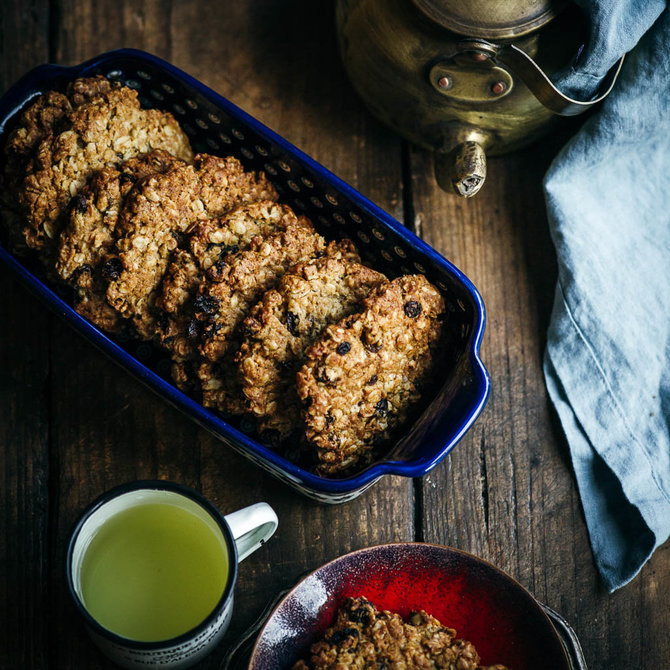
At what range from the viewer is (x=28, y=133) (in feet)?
4.28

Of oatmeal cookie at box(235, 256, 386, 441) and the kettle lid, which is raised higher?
the kettle lid

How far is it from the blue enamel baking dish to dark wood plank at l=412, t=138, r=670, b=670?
271 mm

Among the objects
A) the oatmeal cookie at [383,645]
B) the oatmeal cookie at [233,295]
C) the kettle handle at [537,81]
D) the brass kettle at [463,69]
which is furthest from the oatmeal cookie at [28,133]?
the oatmeal cookie at [383,645]

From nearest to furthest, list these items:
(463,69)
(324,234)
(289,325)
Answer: (289,325) < (463,69) < (324,234)

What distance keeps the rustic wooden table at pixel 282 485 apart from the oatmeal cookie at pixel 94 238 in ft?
0.90

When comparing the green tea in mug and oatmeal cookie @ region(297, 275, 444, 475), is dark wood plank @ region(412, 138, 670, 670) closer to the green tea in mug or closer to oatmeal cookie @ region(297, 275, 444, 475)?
oatmeal cookie @ region(297, 275, 444, 475)

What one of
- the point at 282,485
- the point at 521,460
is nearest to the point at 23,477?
the point at 282,485

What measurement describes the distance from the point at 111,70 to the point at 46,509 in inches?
32.9

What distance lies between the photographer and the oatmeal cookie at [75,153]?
1.25 metres

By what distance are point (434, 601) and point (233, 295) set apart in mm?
646

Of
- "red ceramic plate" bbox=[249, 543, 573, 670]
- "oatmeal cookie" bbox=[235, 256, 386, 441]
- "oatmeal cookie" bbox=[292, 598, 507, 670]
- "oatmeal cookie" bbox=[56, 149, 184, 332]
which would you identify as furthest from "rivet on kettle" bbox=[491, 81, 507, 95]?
"oatmeal cookie" bbox=[292, 598, 507, 670]

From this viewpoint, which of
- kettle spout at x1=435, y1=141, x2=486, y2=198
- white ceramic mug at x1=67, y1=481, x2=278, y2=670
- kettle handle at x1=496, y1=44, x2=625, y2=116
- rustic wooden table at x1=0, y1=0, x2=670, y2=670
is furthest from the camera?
rustic wooden table at x1=0, y1=0, x2=670, y2=670

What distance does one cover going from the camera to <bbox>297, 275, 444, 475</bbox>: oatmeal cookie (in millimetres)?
1140

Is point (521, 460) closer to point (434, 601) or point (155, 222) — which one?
point (434, 601)
